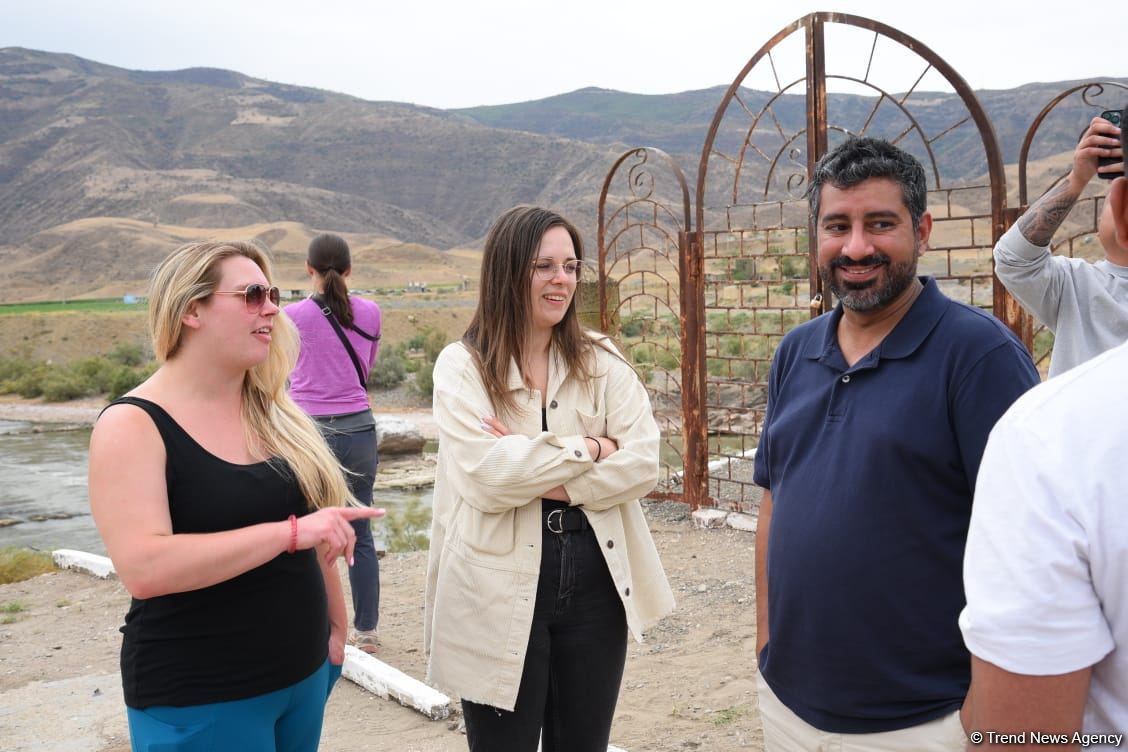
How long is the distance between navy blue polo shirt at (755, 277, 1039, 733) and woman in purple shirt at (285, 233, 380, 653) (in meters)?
3.12

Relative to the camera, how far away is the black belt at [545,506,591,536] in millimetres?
2621

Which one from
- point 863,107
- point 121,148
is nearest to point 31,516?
point 121,148

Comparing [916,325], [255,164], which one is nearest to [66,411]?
[916,325]

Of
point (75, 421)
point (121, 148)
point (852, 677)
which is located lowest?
point (75, 421)

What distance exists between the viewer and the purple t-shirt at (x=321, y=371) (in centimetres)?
483

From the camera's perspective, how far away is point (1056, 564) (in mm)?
974

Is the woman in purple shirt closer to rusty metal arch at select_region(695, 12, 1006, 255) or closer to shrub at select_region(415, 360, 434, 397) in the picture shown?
rusty metal arch at select_region(695, 12, 1006, 255)

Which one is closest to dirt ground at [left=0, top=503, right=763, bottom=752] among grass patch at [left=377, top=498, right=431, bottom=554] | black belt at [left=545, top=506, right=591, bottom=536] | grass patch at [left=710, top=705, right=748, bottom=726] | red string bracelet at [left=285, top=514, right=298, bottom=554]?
grass patch at [left=710, top=705, right=748, bottom=726]

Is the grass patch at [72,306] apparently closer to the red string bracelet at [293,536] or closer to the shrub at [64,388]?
the shrub at [64,388]

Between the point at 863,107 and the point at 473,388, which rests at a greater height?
the point at 863,107

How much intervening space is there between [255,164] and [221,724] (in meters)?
95.3

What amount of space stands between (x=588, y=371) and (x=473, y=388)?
361mm

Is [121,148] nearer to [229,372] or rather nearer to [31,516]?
[31,516]

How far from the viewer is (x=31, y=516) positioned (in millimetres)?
12352
